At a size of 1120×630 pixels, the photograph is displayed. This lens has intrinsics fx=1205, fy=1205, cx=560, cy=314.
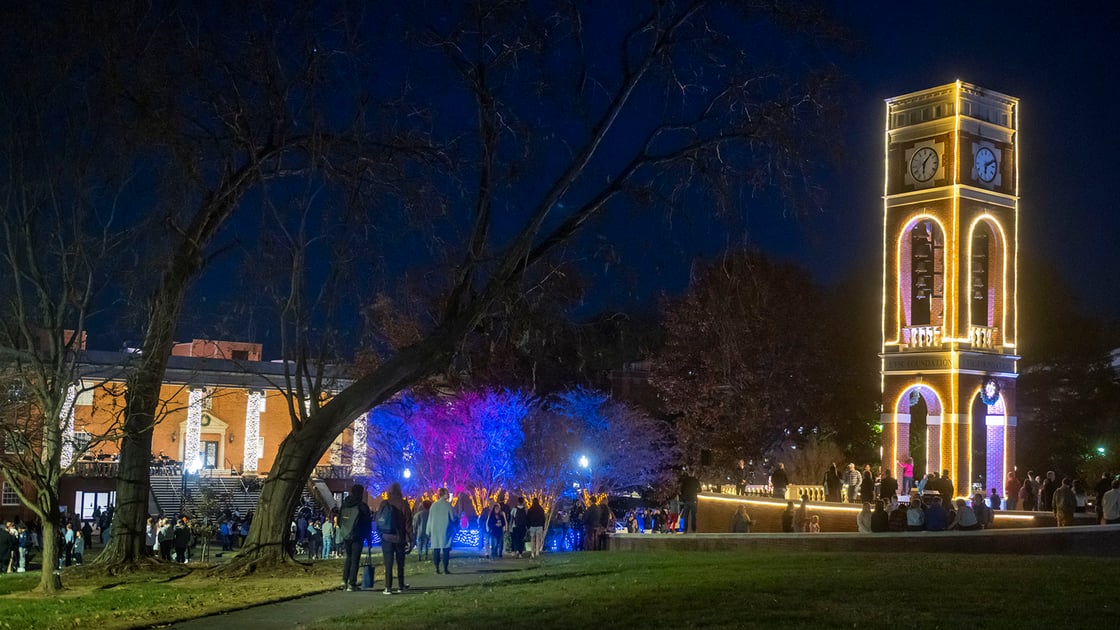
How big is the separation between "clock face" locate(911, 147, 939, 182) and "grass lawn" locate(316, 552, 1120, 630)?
80.6 ft

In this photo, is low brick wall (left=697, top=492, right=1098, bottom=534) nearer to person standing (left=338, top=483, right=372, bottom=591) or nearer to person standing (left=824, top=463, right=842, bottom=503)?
person standing (left=824, top=463, right=842, bottom=503)

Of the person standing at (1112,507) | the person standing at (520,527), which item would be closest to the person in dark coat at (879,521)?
the person standing at (1112,507)

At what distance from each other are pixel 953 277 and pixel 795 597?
29.2 m

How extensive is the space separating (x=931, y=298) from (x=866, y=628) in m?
32.3

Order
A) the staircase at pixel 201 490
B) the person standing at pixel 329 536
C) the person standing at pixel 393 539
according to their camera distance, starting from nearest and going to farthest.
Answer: the person standing at pixel 393 539 < the person standing at pixel 329 536 < the staircase at pixel 201 490

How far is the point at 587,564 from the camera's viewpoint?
20.5 metres

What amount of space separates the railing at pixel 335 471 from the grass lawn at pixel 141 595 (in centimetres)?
4249

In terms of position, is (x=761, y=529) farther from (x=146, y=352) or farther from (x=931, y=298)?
(x=146, y=352)

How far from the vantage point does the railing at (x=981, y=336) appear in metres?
40.8

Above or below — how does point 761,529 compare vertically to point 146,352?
below

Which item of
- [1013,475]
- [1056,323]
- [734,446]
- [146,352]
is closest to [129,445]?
[146,352]

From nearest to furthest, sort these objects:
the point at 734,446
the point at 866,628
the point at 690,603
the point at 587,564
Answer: the point at 866,628 → the point at 690,603 → the point at 587,564 → the point at 734,446

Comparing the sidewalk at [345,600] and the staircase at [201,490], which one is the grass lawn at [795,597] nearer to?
the sidewalk at [345,600]

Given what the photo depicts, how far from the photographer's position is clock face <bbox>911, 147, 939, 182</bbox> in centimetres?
4119
